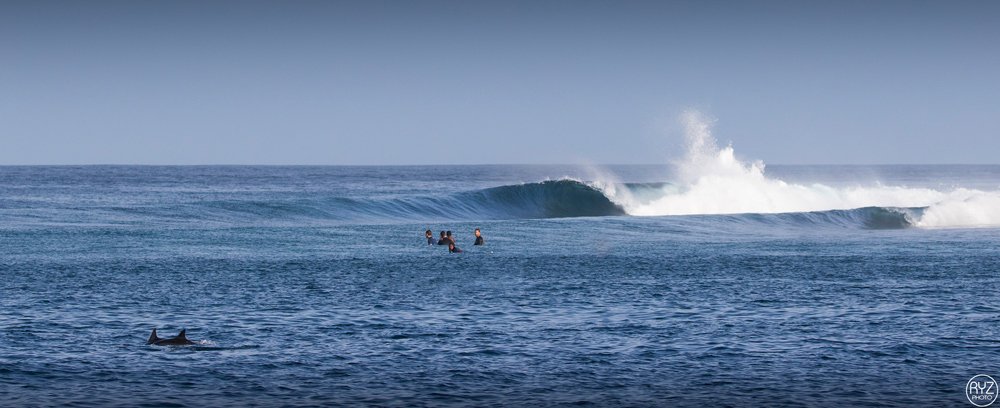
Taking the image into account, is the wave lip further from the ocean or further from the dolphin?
the dolphin

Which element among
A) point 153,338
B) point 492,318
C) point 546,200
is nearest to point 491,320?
point 492,318

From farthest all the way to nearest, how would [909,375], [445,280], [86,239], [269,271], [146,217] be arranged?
[146,217], [86,239], [269,271], [445,280], [909,375]

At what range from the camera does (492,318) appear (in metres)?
26.1

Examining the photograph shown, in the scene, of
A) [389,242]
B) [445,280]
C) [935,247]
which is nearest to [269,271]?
[445,280]

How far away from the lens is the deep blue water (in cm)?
1916

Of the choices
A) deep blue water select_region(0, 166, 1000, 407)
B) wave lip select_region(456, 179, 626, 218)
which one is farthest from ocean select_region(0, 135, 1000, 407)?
wave lip select_region(456, 179, 626, 218)

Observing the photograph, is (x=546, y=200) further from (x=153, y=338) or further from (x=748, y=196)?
(x=153, y=338)

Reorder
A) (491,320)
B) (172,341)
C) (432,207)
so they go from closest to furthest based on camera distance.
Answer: (172,341) < (491,320) < (432,207)

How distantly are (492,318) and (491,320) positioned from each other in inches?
11.1

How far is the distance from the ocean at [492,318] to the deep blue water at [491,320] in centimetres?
9

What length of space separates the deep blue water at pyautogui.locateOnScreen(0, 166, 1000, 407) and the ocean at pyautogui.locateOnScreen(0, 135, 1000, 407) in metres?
0.09

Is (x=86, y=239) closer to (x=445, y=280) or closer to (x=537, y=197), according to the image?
(x=445, y=280)

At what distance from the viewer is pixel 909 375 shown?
20.1 m

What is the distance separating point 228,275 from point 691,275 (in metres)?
14.3
